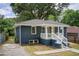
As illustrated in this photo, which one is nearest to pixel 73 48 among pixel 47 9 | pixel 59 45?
pixel 59 45

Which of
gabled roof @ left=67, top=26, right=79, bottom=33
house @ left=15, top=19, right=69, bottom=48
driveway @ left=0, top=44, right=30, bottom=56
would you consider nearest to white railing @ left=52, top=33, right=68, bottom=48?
house @ left=15, top=19, right=69, bottom=48

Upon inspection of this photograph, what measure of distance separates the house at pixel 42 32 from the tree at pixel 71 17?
0.31ft

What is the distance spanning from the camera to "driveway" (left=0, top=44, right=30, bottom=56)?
6.91 metres

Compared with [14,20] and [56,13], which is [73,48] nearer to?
[56,13]

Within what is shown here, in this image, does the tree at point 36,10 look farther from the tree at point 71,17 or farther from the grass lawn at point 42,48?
the grass lawn at point 42,48

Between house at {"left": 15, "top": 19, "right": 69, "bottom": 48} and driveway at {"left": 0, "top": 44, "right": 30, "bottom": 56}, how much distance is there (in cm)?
10

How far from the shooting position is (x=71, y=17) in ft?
22.6

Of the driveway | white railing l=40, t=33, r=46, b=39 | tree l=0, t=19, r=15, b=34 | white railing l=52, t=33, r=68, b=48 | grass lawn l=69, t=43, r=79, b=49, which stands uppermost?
tree l=0, t=19, r=15, b=34

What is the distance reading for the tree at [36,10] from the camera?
22.7 ft

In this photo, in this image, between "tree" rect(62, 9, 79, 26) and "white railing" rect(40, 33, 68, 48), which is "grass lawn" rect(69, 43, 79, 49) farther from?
"tree" rect(62, 9, 79, 26)

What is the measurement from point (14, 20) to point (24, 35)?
11.7 inches

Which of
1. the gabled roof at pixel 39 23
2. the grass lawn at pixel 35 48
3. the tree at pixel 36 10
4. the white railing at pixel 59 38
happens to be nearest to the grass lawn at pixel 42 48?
the grass lawn at pixel 35 48

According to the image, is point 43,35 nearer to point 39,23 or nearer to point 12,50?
point 39,23

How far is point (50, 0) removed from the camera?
6926mm
